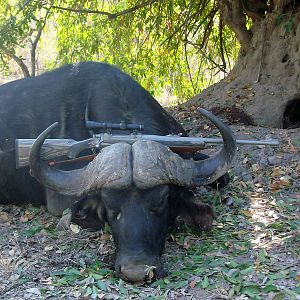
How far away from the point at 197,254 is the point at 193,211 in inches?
12.9

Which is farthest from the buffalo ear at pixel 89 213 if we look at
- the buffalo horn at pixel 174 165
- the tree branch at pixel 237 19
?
the tree branch at pixel 237 19

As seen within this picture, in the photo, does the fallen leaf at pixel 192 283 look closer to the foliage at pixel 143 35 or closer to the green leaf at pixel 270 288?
the green leaf at pixel 270 288

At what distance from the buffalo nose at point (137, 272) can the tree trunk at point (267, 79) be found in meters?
4.06

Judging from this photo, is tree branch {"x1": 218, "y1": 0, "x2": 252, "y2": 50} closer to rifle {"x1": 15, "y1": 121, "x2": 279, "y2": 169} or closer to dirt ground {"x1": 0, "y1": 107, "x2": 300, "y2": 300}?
dirt ground {"x1": 0, "y1": 107, "x2": 300, "y2": 300}

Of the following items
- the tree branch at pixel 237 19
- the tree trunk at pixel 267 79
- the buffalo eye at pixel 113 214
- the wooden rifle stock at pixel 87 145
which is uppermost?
the tree branch at pixel 237 19

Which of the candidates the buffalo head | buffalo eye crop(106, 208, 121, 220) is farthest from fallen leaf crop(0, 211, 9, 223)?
buffalo eye crop(106, 208, 121, 220)

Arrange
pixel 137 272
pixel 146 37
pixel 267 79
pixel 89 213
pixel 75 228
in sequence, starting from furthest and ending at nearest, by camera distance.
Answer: pixel 146 37 < pixel 267 79 < pixel 75 228 < pixel 89 213 < pixel 137 272

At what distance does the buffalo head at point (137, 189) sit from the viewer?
359 cm

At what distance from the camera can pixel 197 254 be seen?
3.94m

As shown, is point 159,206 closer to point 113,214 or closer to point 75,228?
point 113,214

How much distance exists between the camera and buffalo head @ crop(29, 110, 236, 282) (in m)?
3.59

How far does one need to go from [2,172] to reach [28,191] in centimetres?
32

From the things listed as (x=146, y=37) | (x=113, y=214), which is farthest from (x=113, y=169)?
(x=146, y=37)

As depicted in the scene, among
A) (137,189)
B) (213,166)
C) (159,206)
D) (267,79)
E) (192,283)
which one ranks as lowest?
(192,283)
